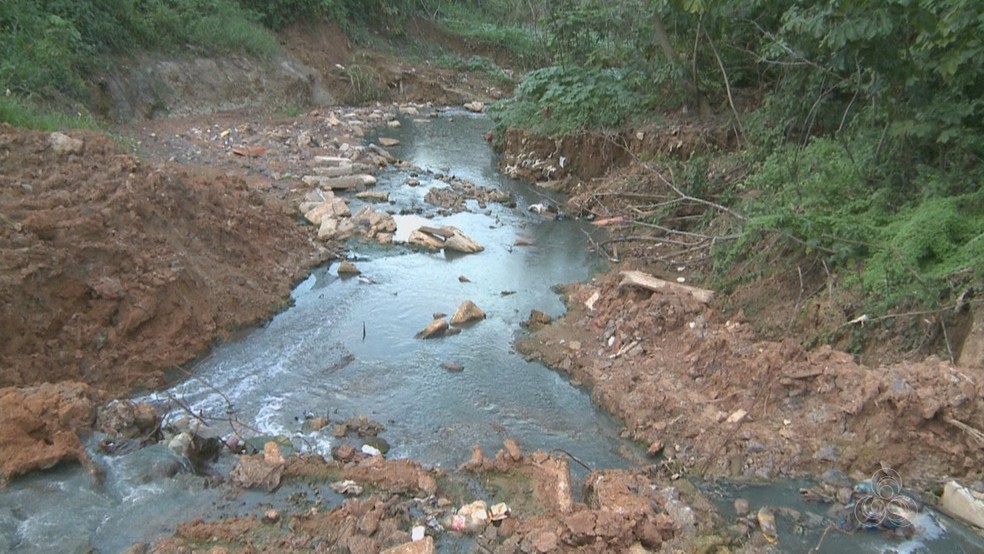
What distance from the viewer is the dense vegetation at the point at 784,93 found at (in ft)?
20.6

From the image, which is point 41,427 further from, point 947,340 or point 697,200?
point 697,200

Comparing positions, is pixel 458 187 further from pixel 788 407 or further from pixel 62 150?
pixel 788 407

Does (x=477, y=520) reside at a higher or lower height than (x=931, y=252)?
lower

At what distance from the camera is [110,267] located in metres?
7.03

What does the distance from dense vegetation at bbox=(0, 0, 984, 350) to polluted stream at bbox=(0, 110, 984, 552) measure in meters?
2.31

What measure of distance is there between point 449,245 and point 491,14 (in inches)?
908

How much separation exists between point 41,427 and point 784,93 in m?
9.86

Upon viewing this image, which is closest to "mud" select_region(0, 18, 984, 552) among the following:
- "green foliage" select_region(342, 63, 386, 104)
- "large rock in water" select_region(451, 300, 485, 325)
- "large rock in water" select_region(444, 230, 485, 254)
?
"large rock in water" select_region(451, 300, 485, 325)

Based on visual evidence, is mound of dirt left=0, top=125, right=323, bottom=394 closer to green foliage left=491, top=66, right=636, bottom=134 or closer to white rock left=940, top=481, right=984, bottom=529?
white rock left=940, top=481, right=984, bottom=529

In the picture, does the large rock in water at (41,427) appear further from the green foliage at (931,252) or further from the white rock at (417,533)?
the green foliage at (931,252)

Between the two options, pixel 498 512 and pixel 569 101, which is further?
pixel 569 101

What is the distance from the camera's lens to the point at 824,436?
5.74m

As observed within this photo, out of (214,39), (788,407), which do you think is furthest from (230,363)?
(214,39)

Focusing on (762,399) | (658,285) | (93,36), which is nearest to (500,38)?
(93,36)
